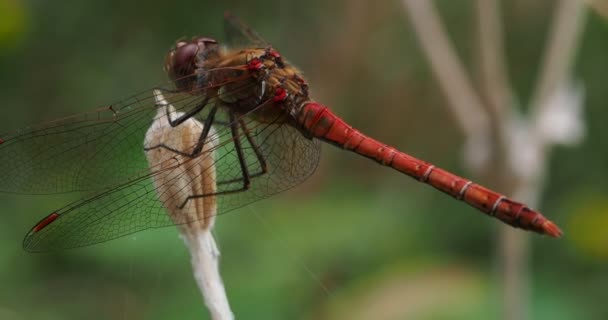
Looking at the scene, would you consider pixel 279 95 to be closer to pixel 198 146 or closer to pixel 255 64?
pixel 255 64

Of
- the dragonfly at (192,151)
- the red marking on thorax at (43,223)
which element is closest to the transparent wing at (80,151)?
the dragonfly at (192,151)

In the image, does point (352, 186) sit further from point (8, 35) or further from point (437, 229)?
point (8, 35)

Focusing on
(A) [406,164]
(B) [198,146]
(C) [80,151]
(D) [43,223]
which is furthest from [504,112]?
(D) [43,223]

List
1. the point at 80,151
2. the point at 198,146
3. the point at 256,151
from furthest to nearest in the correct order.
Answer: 1. the point at 256,151
2. the point at 80,151
3. the point at 198,146

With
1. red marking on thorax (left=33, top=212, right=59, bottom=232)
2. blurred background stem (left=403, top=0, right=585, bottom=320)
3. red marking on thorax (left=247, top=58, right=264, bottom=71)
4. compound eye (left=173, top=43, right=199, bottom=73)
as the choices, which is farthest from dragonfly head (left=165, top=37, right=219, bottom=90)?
blurred background stem (left=403, top=0, right=585, bottom=320)

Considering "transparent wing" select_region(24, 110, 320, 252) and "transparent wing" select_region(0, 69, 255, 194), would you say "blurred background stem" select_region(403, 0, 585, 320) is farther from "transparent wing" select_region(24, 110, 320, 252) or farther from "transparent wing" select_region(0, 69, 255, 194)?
"transparent wing" select_region(0, 69, 255, 194)

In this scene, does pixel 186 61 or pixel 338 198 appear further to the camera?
pixel 338 198

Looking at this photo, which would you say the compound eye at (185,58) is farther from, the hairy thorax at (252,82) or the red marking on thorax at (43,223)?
the red marking on thorax at (43,223)
